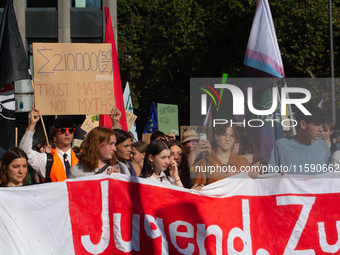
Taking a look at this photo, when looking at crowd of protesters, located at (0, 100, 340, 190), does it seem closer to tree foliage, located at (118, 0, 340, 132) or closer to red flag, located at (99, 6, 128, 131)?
red flag, located at (99, 6, 128, 131)

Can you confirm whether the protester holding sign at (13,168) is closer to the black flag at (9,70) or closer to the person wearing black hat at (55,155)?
the person wearing black hat at (55,155)

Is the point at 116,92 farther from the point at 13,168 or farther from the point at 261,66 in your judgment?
the point at 13,168

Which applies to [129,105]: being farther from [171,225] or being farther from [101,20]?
[101,20]

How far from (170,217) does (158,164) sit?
21.3 inches

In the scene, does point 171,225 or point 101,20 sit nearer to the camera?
point 171,225

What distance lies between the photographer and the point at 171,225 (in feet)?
12.5

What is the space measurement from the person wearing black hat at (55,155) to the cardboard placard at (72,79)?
1.53ft

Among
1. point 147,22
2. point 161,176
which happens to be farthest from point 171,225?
point 147,22

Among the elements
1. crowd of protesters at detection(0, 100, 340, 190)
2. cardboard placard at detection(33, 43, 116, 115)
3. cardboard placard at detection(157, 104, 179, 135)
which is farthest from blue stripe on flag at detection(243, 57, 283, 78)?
cardboard placard at detection(157, 104, 179, 135)

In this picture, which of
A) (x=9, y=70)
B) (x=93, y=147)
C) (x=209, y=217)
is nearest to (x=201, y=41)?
(x=9, y=70)

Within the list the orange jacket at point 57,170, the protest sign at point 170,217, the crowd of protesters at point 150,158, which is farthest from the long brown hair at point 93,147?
the orange jacket at point 57,170

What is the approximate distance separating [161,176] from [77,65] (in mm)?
1925

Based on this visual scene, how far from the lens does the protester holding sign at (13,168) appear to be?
12.4ft

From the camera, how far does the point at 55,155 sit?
4.27 meters
